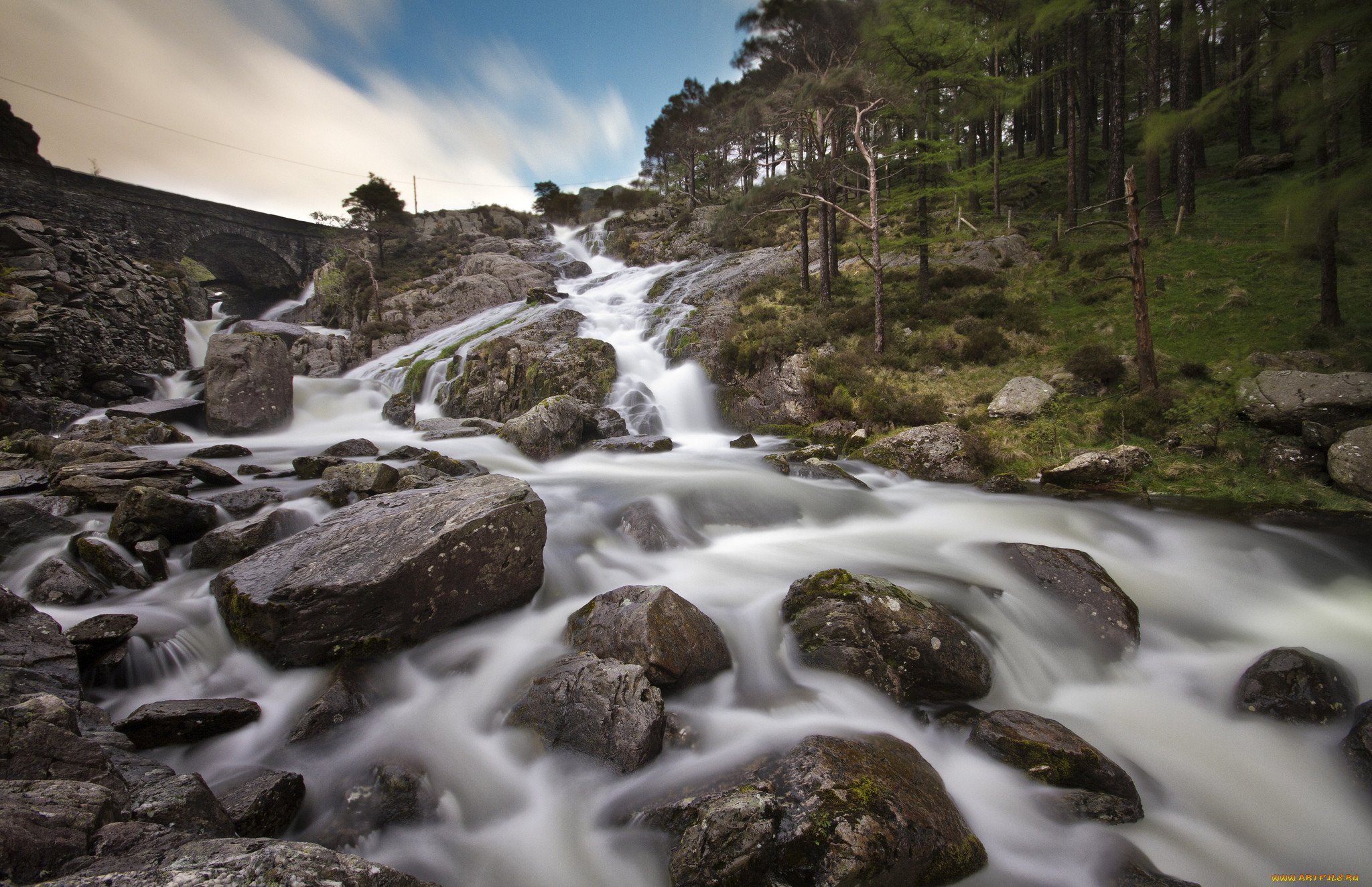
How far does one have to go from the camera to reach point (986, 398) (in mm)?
13633

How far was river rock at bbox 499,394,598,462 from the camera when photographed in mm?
14242

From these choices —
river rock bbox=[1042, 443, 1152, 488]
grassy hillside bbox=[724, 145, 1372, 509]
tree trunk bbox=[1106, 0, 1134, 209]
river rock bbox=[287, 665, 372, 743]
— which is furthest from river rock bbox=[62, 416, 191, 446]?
tree trunk bbox=[1106, 0, 1134, 209]

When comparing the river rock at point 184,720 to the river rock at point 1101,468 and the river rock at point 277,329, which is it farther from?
the river rock at point 277,329

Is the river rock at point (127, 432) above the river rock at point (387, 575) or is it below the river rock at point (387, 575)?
above

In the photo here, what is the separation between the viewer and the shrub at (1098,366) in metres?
12.8

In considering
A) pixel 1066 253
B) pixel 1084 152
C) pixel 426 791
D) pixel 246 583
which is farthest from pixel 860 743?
pixel 1084 152

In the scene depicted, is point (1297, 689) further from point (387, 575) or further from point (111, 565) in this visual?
point (111, 565)

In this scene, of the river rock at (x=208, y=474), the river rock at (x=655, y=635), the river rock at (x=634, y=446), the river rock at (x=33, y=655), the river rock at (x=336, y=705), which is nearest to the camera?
the river rock at (x=33, y=655)

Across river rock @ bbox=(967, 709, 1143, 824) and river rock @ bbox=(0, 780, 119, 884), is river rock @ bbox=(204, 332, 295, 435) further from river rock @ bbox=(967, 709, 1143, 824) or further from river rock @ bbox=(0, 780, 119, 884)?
river rock @ bbox=(967, 709, 1143, 824)

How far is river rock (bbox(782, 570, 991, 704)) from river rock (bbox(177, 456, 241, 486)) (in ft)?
37.3

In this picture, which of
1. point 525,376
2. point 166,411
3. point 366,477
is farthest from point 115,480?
point 525,376

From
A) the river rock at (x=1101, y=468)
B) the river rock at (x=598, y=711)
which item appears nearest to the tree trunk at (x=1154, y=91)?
the river rock at (x=1101, y=468)

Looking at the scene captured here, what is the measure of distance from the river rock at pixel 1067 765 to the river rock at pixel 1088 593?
2.14 m

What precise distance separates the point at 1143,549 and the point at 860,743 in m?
7.18
